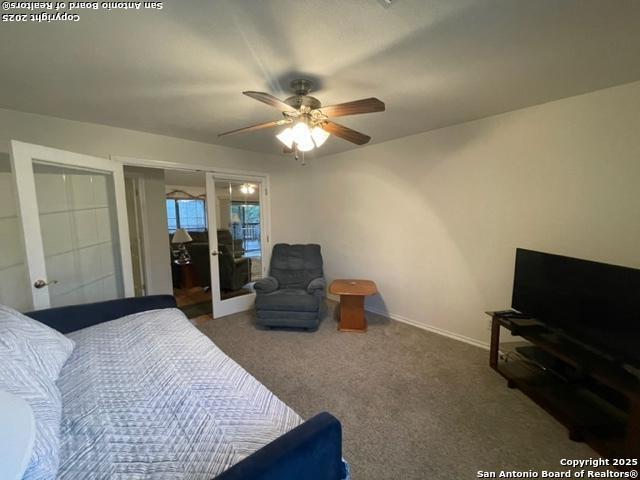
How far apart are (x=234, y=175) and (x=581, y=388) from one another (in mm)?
4096

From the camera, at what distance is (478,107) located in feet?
7.54

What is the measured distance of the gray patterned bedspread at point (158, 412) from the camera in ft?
2.79

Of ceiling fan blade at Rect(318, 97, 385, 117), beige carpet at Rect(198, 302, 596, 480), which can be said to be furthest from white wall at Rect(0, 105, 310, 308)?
ceiling fan blade at Rect(318, 97, 385, 117)

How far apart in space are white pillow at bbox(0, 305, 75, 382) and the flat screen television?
10.0ft

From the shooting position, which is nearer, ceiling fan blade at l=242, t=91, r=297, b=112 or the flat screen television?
ceiling fan blade at l=242, t=91, r=297, b=112

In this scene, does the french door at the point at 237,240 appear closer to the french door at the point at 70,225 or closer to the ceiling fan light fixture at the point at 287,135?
the french door at the point at 70,225

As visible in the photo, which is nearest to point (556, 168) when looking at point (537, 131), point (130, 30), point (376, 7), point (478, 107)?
point (537, 131)

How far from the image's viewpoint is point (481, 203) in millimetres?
2654

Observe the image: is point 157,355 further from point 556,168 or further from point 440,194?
point 556,168

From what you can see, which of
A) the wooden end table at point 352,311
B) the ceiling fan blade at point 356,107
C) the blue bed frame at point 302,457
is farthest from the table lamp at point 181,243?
the blue bed frame at point 302,457

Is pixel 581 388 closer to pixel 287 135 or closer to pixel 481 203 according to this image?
pixel 481 203

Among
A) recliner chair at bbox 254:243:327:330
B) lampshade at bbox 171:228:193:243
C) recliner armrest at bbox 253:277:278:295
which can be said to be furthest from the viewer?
lampshade at bbox 171:228:193:243

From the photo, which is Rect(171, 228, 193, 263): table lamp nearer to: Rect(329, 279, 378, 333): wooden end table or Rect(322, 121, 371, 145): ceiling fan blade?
Rect(329, 279, 378, 333): wooden end table

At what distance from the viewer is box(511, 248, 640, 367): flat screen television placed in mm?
1570
